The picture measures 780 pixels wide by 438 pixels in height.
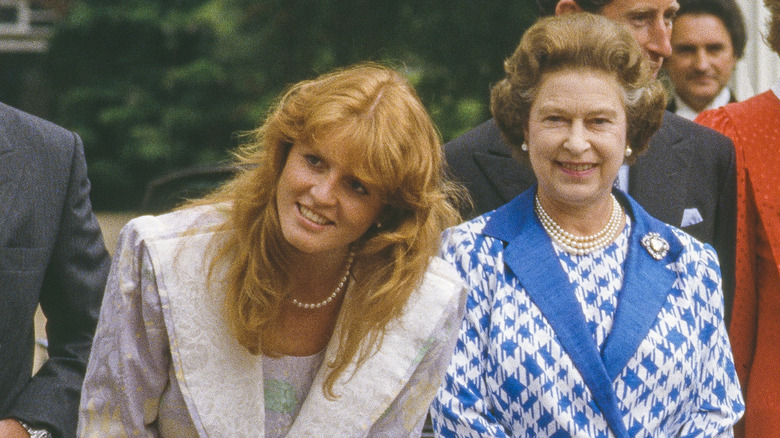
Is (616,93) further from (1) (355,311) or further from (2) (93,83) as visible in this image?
(2) (93,83)

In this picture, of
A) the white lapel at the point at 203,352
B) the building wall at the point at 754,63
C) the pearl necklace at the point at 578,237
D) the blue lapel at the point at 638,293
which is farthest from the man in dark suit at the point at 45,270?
the building wall at the point at 754,63

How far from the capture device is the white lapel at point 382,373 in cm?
247

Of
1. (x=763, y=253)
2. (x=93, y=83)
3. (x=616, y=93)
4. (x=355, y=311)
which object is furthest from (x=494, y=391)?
(x=93, y=83)

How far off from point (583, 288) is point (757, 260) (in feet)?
2.97

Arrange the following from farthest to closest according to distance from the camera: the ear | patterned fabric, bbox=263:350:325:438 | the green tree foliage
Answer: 1. the green tree foliage
2. the ear
3. patterned fabric, bbox=263:350:325:438

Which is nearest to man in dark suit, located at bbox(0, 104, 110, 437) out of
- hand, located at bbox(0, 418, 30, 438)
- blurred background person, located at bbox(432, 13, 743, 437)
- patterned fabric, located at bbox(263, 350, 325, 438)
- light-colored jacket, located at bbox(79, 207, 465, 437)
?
hand, located at bbox(0, 418, 30, 438)

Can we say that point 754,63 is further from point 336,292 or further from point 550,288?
point 336,292

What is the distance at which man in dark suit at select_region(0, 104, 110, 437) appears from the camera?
256cm

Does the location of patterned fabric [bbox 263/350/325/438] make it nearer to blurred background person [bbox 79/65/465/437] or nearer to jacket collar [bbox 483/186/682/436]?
blurred background person [bbox 79/65/465/437]

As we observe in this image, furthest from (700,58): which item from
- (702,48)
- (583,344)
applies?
(583,344)

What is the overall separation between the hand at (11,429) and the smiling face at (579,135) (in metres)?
1.43

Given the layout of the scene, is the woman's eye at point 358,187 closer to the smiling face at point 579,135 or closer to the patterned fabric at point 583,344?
the patterned fabric at point 583,344

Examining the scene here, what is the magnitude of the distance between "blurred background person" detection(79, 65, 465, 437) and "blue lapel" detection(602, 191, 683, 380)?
0.39 m

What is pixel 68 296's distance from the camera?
8.91ft
